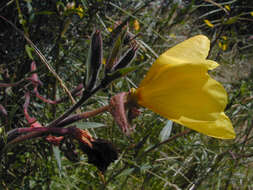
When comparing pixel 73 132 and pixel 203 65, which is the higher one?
pixel 203 65

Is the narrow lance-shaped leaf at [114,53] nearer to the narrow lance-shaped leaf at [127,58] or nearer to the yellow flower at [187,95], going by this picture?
the narrow lance-shaped leaf at [127,58]

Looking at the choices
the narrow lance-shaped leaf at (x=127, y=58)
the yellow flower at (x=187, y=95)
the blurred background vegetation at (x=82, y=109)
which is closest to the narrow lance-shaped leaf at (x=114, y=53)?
the narrow lance-shaped leaf at (x=127, y=58)

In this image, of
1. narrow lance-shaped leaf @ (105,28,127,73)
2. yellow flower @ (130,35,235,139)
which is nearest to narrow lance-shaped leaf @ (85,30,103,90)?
narrow lance-shaped leaf @ (105,28,127,73)

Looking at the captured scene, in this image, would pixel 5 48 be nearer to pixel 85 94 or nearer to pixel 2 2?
pixel 2 2

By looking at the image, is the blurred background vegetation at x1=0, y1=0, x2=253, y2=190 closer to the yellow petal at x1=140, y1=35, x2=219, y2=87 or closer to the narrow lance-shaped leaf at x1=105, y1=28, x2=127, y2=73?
the yellow petal at x1=140, y1=35, x2=219, y2=87

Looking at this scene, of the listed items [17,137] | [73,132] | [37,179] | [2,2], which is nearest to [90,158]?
[73,132]

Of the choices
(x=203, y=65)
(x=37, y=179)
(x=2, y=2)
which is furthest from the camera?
(x=2, y=2)

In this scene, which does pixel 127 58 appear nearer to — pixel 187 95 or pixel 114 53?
pixel 114 53

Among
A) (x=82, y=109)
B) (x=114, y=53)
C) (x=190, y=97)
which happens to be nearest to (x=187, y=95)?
(x=190, y=97)
